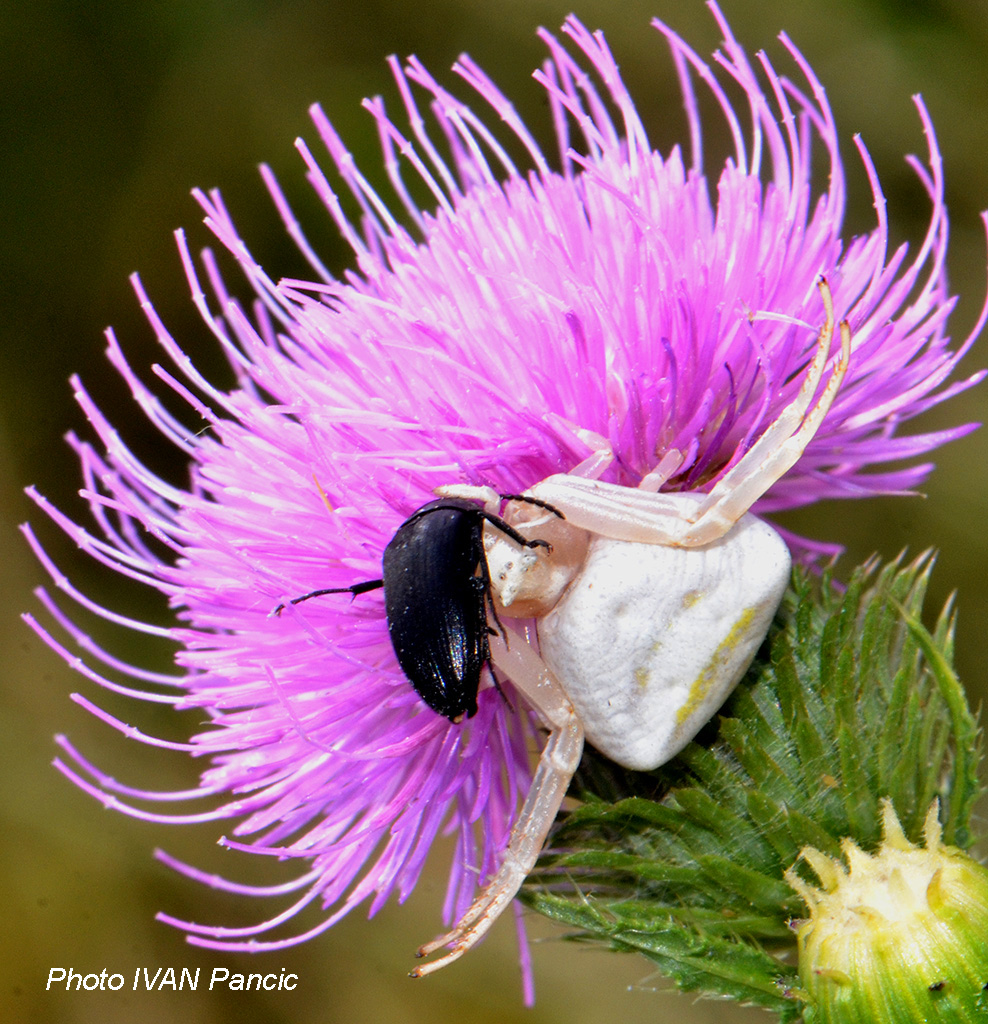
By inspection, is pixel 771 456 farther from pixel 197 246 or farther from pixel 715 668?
pixel 197 246

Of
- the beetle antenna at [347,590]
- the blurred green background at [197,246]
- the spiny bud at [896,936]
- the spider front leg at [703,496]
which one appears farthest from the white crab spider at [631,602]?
the blurred green background at [197,246]

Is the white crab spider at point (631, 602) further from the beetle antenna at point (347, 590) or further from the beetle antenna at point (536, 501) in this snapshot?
the beetle antenna at point (347, 590)

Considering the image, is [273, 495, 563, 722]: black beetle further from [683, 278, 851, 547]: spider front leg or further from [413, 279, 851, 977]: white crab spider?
[683, 278, 851, 547]: spider front leg

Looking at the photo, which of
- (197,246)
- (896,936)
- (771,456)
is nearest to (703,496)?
(771,456)

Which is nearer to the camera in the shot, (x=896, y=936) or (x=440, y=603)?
(x=440, y=603)

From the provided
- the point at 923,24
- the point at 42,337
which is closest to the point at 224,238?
the point at 42,337

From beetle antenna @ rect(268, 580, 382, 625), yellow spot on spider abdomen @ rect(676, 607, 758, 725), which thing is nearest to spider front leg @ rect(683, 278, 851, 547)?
yellow spot on spider abdomen @ rect(676, 607, 758, 725)

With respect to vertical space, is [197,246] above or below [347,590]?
above
